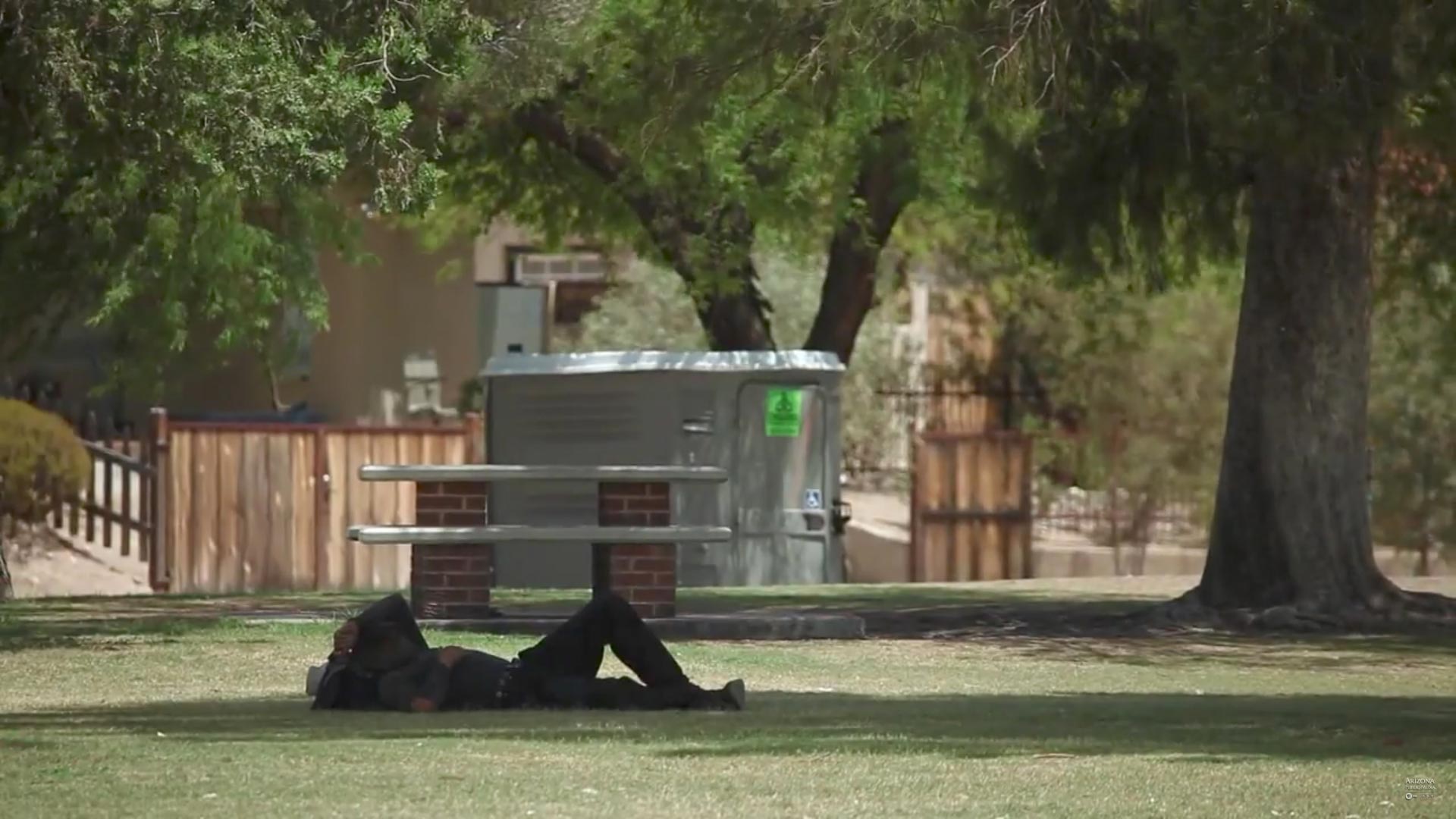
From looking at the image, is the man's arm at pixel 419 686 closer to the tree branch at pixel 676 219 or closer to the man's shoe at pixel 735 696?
the man's shoe at pixel 735 696

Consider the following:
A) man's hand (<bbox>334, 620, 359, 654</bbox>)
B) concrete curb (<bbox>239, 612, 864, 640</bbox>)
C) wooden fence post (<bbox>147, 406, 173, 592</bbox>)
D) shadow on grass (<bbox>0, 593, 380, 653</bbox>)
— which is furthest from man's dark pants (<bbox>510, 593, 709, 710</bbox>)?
wooden fence post (<bbox>147, 406, 173, 592</bbox>)

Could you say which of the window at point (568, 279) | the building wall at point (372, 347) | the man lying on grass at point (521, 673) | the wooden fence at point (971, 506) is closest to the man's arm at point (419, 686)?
the man lying on grass at point (521, 673)

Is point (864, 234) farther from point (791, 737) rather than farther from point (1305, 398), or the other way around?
point (791, 737)

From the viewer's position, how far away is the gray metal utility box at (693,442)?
971 inches

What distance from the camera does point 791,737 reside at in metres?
10.6

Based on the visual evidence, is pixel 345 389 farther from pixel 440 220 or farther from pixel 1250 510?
pixel 1250 510

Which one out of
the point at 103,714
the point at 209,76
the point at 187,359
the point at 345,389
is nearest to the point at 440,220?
the point at 187,359

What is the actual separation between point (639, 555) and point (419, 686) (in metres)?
5.66

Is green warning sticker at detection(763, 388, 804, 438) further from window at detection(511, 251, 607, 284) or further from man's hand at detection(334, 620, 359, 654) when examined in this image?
window at detection(511, 251, 607, 284)

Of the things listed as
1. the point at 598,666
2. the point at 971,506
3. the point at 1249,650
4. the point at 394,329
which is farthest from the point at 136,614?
the point at 394,329

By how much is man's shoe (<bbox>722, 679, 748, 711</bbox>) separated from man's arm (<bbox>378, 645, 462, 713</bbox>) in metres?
1.23

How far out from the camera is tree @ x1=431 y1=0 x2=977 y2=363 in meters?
17.7

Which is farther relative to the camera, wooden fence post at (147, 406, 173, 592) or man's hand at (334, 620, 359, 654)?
wooden fence post at (147, 406, 173, 592)

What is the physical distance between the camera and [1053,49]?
1695cm
